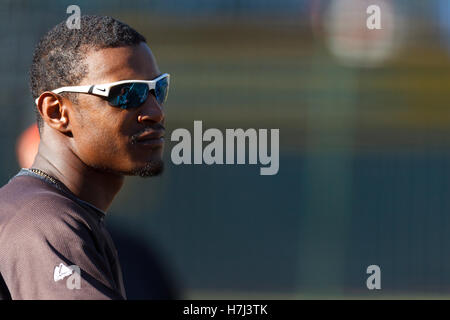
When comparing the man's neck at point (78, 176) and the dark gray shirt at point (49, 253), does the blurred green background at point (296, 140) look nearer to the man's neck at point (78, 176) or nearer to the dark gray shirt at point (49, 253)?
the man's neck at point (78, 176)

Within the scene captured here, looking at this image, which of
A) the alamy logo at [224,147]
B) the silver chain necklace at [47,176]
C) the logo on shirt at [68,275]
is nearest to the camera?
the logo on shirt at [68,275]

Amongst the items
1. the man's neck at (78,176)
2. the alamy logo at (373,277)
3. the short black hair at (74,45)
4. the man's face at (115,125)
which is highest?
the short black hair at (74,45)

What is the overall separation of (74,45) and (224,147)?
14.0 ft

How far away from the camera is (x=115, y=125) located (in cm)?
223

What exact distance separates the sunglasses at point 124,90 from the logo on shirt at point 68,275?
2.22 ft

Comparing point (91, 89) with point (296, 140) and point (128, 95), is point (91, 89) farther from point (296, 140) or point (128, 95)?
point (296, 140)

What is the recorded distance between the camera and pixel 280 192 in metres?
6.26

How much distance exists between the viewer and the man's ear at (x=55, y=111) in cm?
220

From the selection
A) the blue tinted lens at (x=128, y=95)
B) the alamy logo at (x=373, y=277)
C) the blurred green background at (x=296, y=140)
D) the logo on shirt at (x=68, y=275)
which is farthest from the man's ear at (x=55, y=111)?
the alamy logo at (x=373, y=277)

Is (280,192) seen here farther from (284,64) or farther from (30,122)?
(30,122)

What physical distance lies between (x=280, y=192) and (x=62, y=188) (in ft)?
14.1

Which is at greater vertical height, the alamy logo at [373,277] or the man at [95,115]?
the man at [95,115]

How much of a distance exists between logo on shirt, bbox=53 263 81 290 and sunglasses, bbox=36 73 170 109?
676 mm
